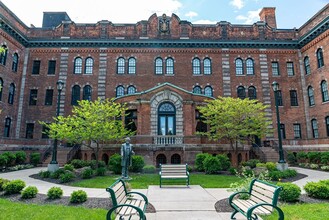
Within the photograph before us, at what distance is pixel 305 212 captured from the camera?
7023 mm

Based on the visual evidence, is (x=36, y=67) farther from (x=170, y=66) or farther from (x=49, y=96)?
(x=170, y=66)

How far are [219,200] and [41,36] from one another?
30908 millimetres

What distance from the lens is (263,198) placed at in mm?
5855

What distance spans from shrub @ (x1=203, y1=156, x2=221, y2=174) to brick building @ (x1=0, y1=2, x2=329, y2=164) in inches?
491

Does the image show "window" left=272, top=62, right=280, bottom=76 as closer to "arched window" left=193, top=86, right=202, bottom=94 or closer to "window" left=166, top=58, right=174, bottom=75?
"arched window" left=193, top=86, right=202, bottom=94

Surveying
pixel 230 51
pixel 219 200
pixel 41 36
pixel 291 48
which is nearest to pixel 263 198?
pixel 219 200

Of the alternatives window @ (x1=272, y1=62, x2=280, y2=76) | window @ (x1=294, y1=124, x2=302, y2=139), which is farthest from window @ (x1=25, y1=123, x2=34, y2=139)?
window @ (x1=294, y1=124, x2=302, y2=139)

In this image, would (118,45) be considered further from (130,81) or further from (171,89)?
(171,89)

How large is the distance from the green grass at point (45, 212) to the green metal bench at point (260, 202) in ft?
12.3

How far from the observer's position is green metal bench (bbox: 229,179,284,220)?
5.14 m

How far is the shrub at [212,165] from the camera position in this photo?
1620 centimetres

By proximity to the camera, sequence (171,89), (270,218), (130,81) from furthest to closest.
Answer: (130,81) < (171,89) < (270,218)

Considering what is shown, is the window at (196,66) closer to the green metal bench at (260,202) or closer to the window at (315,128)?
the window at (315,128)

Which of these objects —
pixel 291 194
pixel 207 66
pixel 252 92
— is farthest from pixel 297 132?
pixel 291 194
